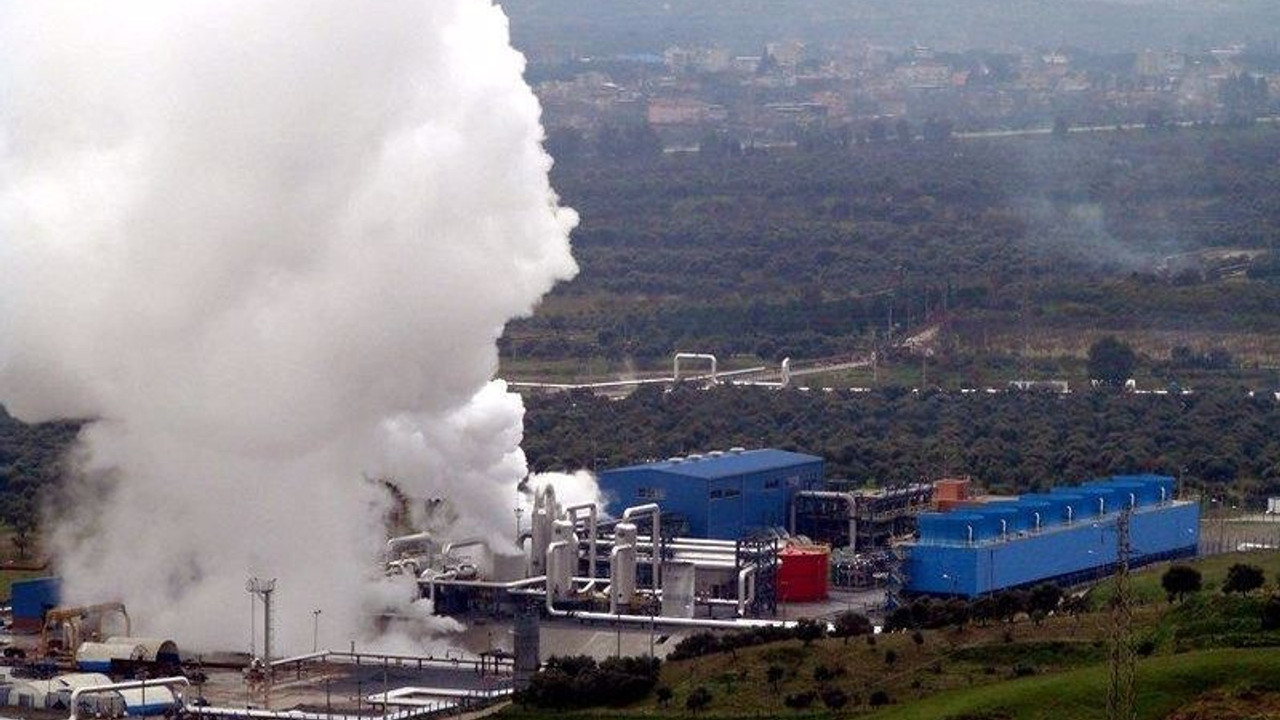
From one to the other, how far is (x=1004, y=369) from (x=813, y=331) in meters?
10.2

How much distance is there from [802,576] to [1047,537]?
525 centimetres

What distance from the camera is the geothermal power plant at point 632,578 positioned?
48.8m

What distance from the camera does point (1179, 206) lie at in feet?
459

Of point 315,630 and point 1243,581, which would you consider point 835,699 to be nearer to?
point 1243,581

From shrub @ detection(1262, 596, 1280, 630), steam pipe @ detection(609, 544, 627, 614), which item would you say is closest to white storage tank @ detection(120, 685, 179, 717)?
steam pipe @ detection(609, 544, 627, 614)

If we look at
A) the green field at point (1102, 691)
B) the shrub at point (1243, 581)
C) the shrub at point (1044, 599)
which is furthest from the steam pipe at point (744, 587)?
the green field at point (1102, 691)

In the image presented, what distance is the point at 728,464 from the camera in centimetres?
6153

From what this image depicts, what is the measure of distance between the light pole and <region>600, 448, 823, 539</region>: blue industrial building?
909cm

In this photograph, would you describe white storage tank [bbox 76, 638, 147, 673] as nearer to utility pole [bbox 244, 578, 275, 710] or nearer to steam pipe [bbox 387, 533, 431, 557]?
utility pole [bbox 244, 578, 275, 710]

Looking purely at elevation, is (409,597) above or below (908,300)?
below

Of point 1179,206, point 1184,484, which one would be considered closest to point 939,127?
point 1179,206

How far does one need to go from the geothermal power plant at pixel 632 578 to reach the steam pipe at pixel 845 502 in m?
0.04

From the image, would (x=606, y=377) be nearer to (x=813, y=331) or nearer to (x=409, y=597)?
(x=813, y=331)

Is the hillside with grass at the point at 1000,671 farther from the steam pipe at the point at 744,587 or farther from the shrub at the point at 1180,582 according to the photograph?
the steam pipe at the point at 744,587
